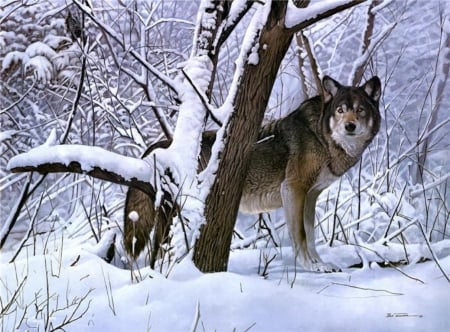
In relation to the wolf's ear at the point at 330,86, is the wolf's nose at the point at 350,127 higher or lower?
lower

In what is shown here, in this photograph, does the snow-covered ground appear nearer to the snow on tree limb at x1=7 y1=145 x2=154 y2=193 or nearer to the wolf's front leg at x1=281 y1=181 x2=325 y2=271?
the wolf's front leg at x1=281 y1=181 x2=325 y2=271

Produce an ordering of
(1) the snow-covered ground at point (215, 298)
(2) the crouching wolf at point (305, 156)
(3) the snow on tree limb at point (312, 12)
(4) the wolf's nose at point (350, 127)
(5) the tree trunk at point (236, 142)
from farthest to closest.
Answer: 1. (4) the wolf's nose at point (350, 127)
2. (2) the crouching wolf at point (305, 156)
3. (5) the tree trunk at point (236, 142)
4. (3) the snow on tree limb at point (312, 12)
5. (1) the snow-covered ground at point (215, 298)

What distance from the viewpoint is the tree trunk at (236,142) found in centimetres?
257

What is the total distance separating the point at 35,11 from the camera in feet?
9.36

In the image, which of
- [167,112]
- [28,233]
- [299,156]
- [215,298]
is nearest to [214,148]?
[167,112]

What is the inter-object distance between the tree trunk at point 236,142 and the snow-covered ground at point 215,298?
0.10 m

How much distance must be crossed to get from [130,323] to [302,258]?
827 mm

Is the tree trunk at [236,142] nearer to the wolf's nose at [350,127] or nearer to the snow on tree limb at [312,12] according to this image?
the snow on tree limb at [312,12]

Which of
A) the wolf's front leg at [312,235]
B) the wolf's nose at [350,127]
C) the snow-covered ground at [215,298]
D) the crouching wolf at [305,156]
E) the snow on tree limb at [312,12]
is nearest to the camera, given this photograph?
the snow-covered ground at [215,298]

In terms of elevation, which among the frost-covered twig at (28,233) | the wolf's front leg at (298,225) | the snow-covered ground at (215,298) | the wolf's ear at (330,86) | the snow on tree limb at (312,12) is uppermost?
the snow on tree limb at (312,12)

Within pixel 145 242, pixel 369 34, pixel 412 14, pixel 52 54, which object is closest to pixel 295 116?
pixel 369 34

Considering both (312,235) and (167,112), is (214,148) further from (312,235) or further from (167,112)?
(312,235)

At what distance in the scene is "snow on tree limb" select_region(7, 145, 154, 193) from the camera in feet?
8.20

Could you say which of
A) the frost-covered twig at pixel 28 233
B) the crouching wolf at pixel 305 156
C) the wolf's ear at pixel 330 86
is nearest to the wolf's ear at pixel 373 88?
the crouching wolf at pixel 305 156
